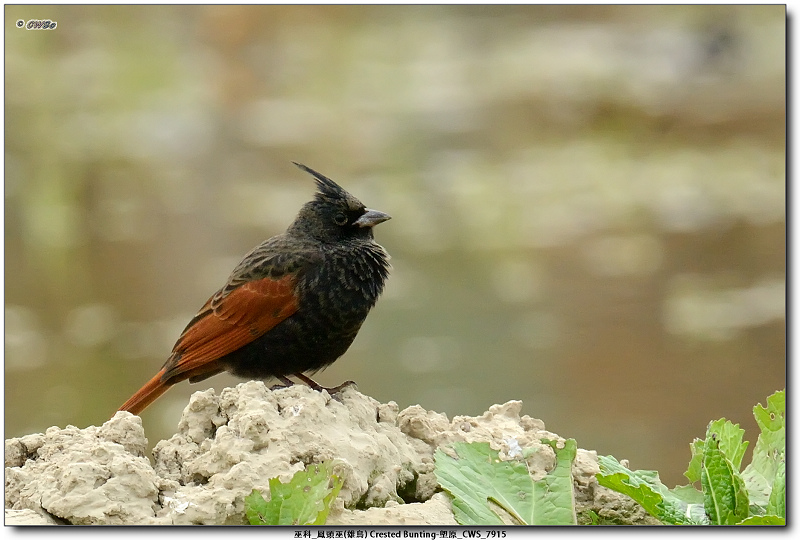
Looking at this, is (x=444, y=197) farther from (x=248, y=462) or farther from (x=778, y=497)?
(x=248, y=462)

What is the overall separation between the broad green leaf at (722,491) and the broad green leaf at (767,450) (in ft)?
0.63

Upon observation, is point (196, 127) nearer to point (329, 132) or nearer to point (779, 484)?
point (329, 132)

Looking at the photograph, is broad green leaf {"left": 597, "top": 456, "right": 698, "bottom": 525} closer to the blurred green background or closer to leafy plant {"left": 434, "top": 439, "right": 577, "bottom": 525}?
leafy plant {"left": 434, "top": 439, "right": 577, "bottom": 525}

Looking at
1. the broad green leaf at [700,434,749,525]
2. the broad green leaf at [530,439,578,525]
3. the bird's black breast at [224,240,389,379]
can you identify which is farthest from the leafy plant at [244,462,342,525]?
the bird's black breast at [224,240,389,379]

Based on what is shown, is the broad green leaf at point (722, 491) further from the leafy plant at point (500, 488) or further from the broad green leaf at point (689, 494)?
the leafy plant at point (500, 488)

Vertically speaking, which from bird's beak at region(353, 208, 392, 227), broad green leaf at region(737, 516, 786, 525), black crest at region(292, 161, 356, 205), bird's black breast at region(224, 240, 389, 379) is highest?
black crest at region(292, 161, 356, 205)

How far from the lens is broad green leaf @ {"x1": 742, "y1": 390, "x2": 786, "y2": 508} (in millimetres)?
3188

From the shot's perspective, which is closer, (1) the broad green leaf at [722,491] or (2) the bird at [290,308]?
(1) the broad green leaf at [722,491]

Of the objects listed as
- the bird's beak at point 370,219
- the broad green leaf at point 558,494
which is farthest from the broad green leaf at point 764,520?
the bird's beak at point 370,219

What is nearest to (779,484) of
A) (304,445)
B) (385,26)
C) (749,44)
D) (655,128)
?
(304,445)

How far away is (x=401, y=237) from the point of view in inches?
266

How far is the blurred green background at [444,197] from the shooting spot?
4809 mm

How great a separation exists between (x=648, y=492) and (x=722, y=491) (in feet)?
0.82

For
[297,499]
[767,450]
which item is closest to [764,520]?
[767,450]
